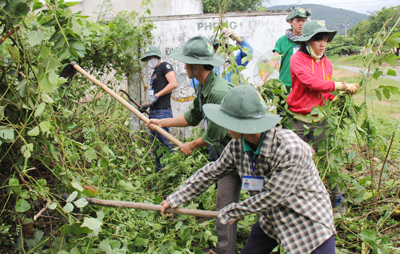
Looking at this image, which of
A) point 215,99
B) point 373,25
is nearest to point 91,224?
point 215,99

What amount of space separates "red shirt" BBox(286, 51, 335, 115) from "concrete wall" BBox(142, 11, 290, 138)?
7.85 feet

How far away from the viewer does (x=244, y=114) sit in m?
1.62

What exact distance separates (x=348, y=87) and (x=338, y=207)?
1164mm

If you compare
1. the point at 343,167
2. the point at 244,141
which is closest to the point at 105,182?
the point at 244,141

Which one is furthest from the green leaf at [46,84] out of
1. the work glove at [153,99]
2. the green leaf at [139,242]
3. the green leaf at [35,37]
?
the work glove at [153,99]

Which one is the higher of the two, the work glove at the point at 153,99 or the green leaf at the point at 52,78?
the green leaf at the point at 52,78

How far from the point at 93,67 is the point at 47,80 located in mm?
3032

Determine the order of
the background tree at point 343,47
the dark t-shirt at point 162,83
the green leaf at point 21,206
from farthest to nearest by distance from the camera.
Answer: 1. the background tree at point 343,47
2. the dark t-shirt at point 162,83
3. the green leaf at point 21,206

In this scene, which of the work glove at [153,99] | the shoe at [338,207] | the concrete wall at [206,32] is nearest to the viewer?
the shoe at [338,207]

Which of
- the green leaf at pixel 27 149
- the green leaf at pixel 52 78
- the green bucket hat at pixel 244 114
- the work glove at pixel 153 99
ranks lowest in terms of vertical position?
the work glove at pixel 153 99

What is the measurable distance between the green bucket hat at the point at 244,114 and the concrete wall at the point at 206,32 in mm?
3807

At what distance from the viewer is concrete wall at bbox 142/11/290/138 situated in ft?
17.5

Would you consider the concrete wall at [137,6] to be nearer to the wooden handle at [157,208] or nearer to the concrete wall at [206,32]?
the concrete wall at [206,32]

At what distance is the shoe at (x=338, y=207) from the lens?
2.92 metres
